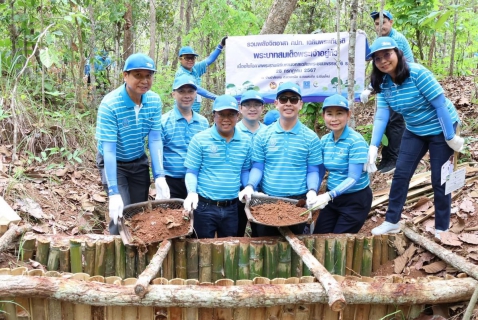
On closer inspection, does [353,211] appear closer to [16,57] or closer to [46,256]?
[46,256]

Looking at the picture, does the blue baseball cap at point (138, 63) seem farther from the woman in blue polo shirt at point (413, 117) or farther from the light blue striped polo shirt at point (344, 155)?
the woman in blue polo shirt at point (413, 117)

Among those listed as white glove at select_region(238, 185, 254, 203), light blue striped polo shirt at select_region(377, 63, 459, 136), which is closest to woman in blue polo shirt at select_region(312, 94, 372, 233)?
light blue striped polo shirt at select_region(377, 63, 459, 136)

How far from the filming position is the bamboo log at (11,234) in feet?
12.2

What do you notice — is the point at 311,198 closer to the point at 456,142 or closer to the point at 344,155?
the point at 344,155

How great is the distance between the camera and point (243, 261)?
390cm

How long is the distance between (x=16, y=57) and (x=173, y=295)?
19.2 feet

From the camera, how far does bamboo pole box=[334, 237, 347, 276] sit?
398 centimetres

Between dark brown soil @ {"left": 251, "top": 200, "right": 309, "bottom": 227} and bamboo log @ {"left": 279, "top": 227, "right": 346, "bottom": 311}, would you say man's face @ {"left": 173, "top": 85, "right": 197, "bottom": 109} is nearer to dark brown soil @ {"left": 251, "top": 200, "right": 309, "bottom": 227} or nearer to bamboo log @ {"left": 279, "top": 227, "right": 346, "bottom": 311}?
dark brown soil @ {"left": 251, "top": 200, "right": 309, "bottom": 227}

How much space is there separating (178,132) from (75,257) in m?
1.58

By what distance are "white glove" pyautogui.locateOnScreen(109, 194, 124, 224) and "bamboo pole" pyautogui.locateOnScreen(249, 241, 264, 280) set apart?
1.22 metres

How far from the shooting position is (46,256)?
3.88 metres

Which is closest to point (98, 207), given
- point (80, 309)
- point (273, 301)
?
point (80, 309)

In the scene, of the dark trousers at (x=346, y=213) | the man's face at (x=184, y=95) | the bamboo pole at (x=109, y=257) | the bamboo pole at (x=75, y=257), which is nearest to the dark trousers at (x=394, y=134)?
the dark trousers at (x=346, y=213)

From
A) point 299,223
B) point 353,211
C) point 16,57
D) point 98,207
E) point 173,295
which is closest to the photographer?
point 173,295
